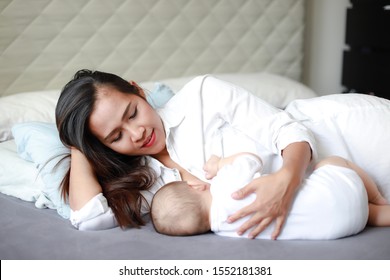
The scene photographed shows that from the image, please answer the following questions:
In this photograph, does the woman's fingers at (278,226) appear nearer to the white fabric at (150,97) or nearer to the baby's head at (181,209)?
the baby's head at (181,209)

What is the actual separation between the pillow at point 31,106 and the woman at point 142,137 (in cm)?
40

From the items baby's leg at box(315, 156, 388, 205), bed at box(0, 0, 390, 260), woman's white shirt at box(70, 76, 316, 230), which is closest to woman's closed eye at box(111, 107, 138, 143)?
woman's white shirt at box(70, 76, 316, 230)

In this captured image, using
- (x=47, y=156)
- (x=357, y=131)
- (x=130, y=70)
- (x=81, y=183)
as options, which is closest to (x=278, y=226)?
(x=357, y=131)

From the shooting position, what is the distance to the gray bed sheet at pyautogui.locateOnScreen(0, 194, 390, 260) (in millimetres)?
1247

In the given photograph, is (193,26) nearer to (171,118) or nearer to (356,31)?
(356,31)

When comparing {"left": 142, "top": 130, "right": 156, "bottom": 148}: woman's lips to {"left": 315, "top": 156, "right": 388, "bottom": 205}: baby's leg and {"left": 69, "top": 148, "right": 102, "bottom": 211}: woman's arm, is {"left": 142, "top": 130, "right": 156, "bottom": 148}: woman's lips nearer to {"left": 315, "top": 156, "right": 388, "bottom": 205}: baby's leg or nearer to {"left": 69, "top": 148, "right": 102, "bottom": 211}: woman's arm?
{"left": 69, "top": 148, "right": 102, "bottom": 211}: woman's arm

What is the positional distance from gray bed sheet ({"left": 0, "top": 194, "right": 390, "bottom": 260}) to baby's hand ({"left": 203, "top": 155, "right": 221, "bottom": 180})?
0.56ft

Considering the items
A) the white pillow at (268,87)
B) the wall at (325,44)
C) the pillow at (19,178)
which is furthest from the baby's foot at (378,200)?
the wall at (325,44)

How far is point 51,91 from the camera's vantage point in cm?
235

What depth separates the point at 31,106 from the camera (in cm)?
219

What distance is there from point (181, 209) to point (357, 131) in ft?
2.07
